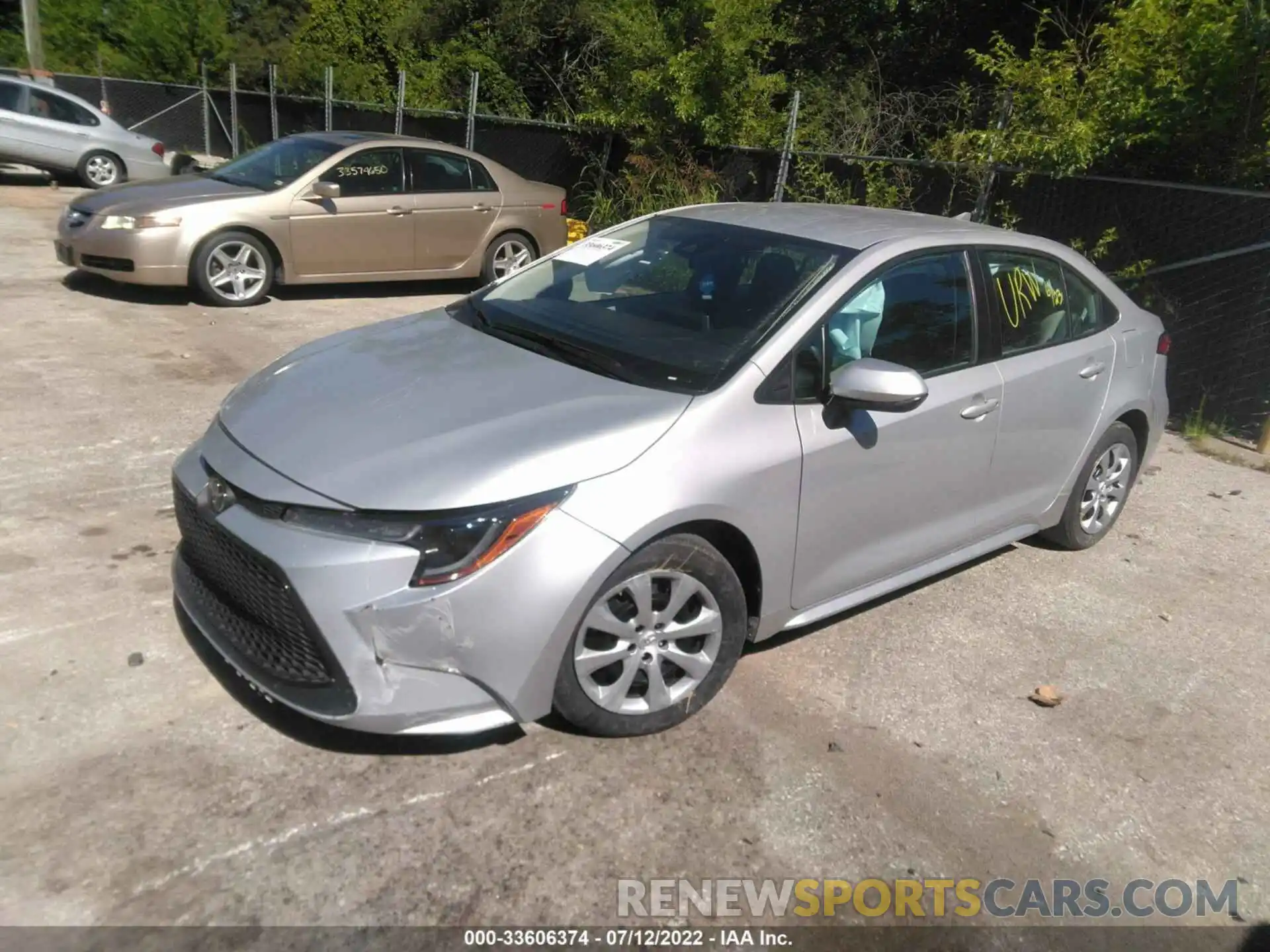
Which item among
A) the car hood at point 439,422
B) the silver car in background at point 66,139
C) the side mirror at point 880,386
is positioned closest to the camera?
the car hood at point 439,422

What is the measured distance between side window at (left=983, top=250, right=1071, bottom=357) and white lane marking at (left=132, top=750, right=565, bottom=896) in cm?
263

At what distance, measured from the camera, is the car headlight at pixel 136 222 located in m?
8.55

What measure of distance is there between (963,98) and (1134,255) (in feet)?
12.5

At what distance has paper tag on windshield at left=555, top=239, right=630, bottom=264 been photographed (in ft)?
15.3

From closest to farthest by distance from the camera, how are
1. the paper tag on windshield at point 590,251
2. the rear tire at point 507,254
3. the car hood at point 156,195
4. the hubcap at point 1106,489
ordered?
1. the paper tag on windshield at point 590,251
2. the hubcap at point 1106,489
3. the car hood at point 156,195
4. the rear tire at point 507,254

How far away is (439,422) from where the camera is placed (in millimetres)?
3391

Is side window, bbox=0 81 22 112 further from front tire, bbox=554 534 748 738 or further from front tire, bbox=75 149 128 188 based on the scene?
front tire, bbox=554 534 748 738

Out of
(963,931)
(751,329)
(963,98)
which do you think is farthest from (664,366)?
(963,98)

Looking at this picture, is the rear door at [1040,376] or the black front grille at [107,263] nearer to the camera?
the rear door at [1040,376]

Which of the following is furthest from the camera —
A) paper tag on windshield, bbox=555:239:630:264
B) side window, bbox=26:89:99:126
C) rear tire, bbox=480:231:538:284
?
side window, bbox=26:89:99:126

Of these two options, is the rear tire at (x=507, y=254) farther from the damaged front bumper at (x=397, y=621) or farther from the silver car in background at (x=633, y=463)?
the damaged front bumper at (x=397, y=621)

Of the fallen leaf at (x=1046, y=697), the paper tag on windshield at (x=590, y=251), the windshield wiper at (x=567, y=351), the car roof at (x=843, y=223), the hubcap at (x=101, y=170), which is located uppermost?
the car roof at (x=843, y=223)

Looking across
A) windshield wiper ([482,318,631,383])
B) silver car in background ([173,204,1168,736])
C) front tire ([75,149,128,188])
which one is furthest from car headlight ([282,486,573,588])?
front tire ([75,149,128,188])

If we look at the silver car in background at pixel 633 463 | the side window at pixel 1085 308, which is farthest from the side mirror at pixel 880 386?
the side window at pixel 1085 308
